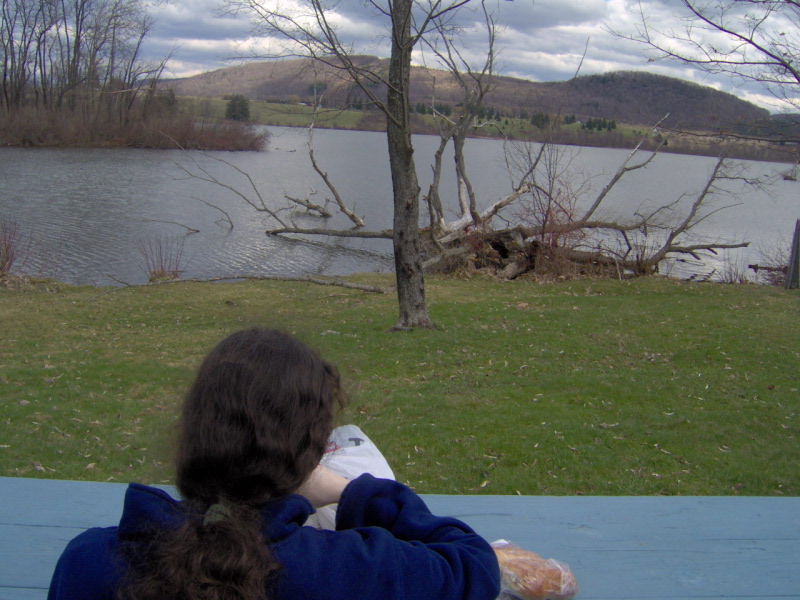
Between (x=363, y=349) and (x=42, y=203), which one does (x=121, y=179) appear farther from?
(x=363, y=349)

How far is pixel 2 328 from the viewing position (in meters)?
9.63

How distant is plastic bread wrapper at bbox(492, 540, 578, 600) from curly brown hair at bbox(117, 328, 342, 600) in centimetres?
68


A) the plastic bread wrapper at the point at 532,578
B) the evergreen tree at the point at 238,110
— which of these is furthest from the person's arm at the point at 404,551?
the evergreen tree at the point at 238,110

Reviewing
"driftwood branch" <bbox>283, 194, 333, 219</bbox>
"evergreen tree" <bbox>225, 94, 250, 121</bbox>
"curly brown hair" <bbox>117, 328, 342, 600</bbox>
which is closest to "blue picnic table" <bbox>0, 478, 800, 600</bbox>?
"curly brown hair" <bbox>117, 328, 342, 600</bbox>

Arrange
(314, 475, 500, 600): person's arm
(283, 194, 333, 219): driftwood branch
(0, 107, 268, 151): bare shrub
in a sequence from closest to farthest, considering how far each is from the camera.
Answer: (314, 475, 500, 600): person's arm
(283, 194, 333, 219): driftwood branch
(0, 107, 268, 151): bare shrub

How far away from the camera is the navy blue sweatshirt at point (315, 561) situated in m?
1.21

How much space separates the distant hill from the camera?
8469 millimetres

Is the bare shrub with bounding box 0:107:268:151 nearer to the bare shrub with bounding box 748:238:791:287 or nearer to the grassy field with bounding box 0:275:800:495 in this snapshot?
the bare shrub with bounding box 748:238:791:287

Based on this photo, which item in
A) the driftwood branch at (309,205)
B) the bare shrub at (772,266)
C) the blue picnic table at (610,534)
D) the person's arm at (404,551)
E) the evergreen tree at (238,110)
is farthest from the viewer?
the evergreen tree at (238,110)

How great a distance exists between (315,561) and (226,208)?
26.5 metres

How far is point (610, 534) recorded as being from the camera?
7.11 feet

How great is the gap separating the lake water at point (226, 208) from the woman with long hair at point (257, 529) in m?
9.47

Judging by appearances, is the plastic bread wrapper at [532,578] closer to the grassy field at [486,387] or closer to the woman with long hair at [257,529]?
the woman with long hair at [257,529]

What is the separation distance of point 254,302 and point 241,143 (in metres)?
39.5
